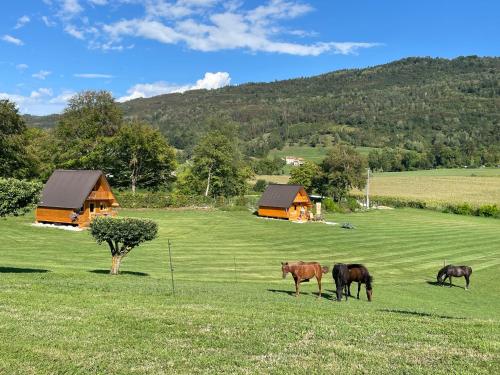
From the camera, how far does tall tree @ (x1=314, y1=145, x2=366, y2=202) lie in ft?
282

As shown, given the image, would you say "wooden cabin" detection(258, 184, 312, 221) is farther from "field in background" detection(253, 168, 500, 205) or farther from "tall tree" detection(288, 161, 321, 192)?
"field in background" detection(253, 168, 500, 205)

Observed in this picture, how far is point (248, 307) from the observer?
1350 cm

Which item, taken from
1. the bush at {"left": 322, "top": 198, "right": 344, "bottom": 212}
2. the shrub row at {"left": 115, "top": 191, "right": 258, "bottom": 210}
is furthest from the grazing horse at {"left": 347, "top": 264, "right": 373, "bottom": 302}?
the bush at {"left": 322, "top": 198, "right": 344, "bottom": 212}

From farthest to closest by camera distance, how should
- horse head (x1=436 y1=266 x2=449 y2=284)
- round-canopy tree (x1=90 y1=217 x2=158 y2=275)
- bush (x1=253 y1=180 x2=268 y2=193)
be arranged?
1. bush (x1=253 y1=180 x2=268 y2=193)
2. horse head (x1=436 y1=266 x2=449 y2=284)
3. round-canopy tree (x1=90 y1=217 x2=158 y2=275)

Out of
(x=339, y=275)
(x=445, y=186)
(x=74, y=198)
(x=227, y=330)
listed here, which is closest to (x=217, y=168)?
(x=74, y=198)

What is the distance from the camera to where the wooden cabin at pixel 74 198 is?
48781mm

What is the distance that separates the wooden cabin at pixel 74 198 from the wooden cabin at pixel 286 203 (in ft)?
75.6

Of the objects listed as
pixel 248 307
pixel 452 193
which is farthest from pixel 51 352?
pixel 452 193

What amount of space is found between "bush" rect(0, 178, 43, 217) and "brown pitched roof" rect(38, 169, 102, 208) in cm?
2983

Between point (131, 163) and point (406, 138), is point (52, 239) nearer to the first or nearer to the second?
point (131, 163)

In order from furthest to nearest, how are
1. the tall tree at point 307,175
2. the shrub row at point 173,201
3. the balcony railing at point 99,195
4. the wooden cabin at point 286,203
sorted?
the tall tree at point 307,175, the shrub row at point 173,201, the wooden cabin at point 286,203, the balcony railing at point 99,195

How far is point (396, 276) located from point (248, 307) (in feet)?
64.8

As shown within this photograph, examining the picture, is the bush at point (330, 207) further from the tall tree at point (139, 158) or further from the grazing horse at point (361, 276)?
the grazing horse at point (361, 276)

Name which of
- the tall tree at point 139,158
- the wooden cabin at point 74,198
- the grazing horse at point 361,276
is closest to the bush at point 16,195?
the grazing horse at point 361,276
